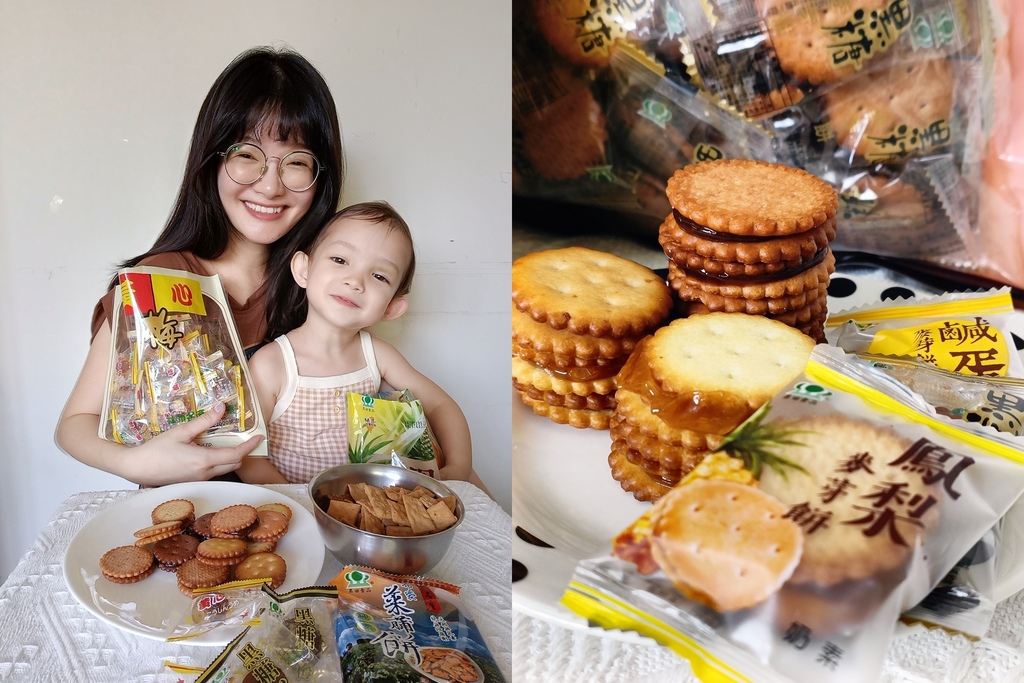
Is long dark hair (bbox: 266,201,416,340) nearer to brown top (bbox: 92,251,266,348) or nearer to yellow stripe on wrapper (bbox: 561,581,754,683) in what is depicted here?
brown top (bbox: 92,251,266,348)

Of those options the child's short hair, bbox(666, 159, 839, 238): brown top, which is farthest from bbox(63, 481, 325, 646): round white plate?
bbox(666, 159, 839, 238): brown top

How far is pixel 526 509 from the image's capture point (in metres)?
0.33

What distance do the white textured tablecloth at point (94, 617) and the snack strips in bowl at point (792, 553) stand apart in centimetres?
56

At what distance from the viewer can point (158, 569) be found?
0.90 metres

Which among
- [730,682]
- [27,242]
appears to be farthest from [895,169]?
[27,242]

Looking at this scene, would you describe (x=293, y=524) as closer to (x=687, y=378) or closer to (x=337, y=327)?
(x=337, y=327)

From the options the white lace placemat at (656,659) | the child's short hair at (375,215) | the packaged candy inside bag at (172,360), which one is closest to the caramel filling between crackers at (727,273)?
the white lace placemat at (656,659)

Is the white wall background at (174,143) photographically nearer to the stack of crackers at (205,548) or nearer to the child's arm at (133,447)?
the child's arm at (133,447)

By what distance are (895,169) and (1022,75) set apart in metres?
0.07

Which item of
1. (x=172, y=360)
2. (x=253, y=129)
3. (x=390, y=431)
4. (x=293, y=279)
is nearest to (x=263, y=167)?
(x=253, y=129)

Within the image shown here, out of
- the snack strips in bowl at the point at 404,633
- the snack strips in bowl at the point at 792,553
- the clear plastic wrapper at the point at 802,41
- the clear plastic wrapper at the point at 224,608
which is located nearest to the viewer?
the snack strips in bowl at the point at 792,553

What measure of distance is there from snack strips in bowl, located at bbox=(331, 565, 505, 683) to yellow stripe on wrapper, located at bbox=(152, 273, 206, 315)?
0.43m

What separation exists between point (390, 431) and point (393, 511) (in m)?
0.20

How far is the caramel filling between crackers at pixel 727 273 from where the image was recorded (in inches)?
13.4
